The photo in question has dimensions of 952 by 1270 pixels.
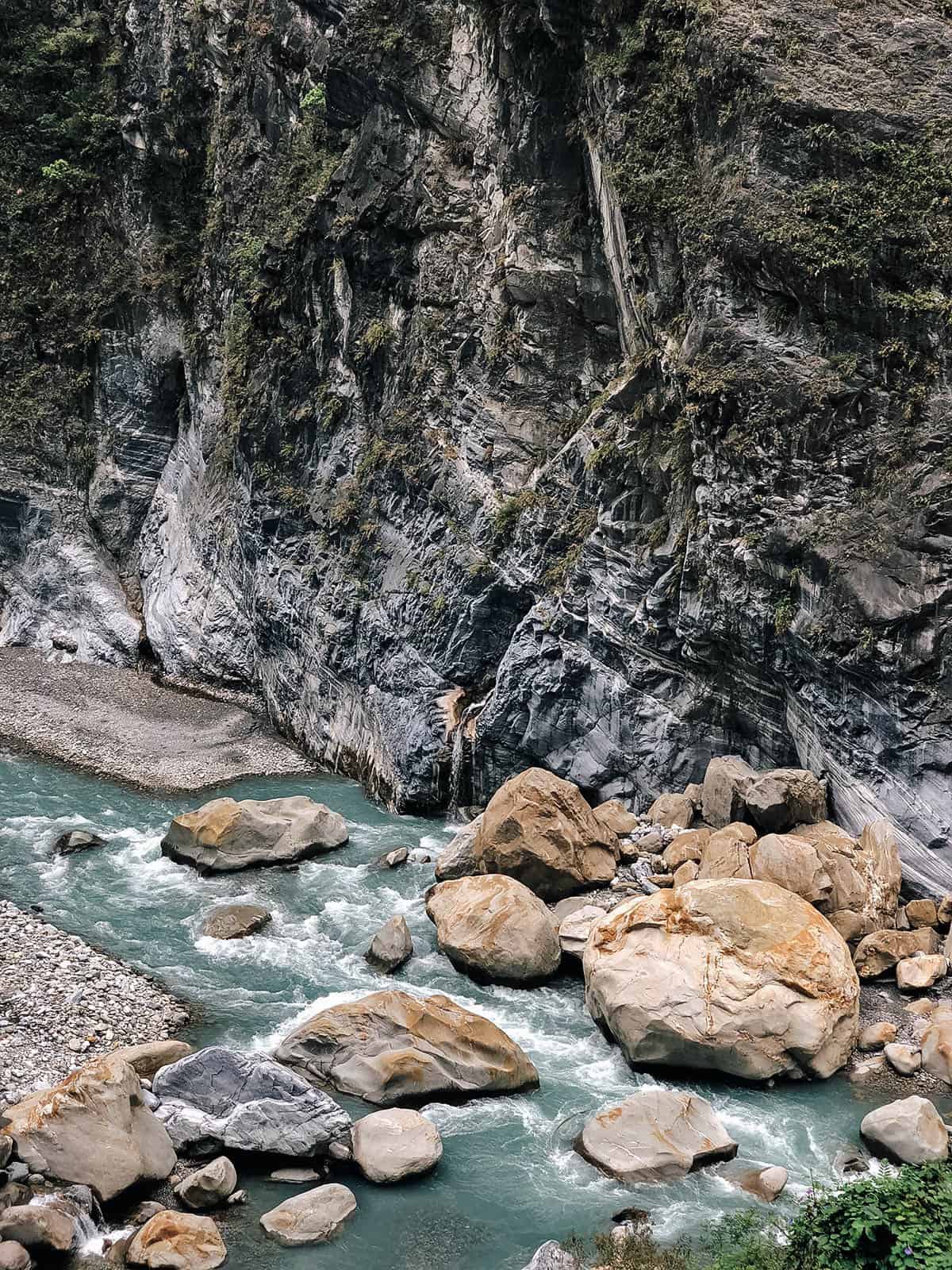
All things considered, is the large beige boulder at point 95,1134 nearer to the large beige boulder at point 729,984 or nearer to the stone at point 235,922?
the stone at point 235,922

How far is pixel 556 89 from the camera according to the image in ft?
78.1

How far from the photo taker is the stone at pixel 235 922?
17.6 meters

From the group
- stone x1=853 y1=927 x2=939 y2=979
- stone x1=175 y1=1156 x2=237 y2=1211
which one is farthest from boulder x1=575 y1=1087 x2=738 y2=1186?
stone x1=853 y1=927 x2=939 y2=979

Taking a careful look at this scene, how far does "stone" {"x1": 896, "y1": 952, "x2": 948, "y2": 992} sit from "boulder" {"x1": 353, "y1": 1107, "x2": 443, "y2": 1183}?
7.60 m

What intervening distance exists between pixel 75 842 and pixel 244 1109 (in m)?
10.8

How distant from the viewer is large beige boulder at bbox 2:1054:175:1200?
10859mm

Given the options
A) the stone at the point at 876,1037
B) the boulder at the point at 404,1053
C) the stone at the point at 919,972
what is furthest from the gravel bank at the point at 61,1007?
the stone at the point at 919,972

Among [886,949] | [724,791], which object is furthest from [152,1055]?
[724,791]

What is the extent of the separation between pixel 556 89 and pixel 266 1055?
838 inches

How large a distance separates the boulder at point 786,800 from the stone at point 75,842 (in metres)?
13.2

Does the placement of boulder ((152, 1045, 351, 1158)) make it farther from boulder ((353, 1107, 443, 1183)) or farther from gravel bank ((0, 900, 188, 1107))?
gravel bank ((0, 900, 188, 1107))

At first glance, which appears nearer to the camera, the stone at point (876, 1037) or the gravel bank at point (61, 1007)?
the gravel bank at point (61, 1007)

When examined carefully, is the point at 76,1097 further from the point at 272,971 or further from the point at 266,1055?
the point at 272,971

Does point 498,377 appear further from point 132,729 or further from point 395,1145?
point 395,1145
